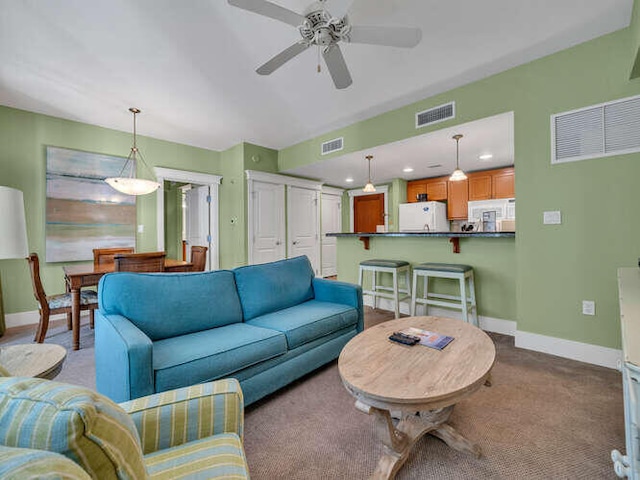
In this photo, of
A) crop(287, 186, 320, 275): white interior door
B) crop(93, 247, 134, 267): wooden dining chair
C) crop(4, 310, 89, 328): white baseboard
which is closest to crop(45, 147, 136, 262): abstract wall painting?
crop(93, 247, 134, 267): wooden dining chair

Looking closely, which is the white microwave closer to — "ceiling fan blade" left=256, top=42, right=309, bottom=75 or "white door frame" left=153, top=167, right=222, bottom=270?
"ceiling fan blade" left=256, top=42, right=309, bottom=75

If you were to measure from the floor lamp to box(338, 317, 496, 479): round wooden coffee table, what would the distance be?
1.53 meters

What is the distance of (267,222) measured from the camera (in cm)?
500

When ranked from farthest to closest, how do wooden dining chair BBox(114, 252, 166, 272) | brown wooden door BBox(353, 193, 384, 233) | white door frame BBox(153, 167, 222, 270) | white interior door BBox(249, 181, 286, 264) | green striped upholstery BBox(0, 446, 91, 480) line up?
brown wooden door BBox(353, 193, 384, 233) < white interior door BBox(249, 181, 286, 264) < white door frame BBox(153, 167, 222, 270) < wooden dining chair BBox(114, 252, 166, 272) < green striped upholstery BBox(0, 446, 91, 480)

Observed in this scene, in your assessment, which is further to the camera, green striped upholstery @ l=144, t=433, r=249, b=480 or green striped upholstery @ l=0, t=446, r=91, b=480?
green striped upholstery @ l=144, t=433, r=249, b=480

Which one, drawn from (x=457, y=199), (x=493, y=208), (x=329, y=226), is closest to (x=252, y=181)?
(x=329, y=226)

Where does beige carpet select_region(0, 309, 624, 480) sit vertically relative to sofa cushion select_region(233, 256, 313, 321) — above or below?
below

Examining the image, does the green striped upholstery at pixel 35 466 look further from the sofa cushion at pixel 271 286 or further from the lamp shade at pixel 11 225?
the sofa cushion at pixel 271 286

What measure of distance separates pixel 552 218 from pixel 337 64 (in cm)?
221

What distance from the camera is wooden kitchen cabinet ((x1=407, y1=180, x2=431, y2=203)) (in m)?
5.89

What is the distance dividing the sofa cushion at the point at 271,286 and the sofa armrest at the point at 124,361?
0.82 metres

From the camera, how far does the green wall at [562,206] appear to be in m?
2.16

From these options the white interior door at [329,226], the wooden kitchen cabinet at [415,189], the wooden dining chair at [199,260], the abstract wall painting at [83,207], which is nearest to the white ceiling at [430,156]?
the wooden kitchen cabinet at [415,189]

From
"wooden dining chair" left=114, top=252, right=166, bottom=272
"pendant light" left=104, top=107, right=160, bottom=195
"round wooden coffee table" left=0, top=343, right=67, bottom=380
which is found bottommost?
"round wooden coffee table" left=0, top=343, right=67, bottom=380
